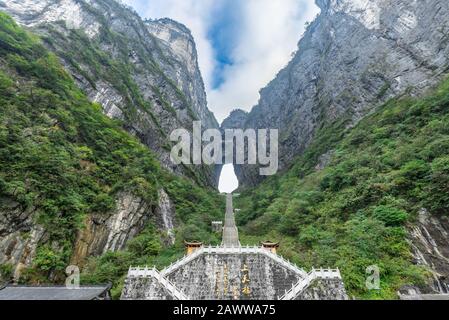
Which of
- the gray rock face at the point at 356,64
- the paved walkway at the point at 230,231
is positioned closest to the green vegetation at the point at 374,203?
the paved walkway at the point at 230,231

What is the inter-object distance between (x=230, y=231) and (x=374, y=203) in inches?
595

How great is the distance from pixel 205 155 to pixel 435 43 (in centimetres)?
4459

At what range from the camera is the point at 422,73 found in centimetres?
3922

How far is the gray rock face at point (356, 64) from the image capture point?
40.9m

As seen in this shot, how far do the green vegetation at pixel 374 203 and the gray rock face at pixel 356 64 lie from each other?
8.94 meters

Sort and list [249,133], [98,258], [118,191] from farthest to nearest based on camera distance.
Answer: [249,133], [118,191], [98,258]

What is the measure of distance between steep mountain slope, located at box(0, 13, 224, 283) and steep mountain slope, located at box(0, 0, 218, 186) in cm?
735

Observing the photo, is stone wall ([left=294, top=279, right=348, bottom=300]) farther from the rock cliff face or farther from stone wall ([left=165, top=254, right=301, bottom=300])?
the rock cliff face

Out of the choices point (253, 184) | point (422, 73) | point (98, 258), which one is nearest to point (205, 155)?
point (253, 184)

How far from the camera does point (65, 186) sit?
64.2 feet

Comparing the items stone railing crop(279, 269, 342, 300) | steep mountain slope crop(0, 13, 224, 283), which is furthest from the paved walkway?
stone railing crop(279, 269, 342, 300)

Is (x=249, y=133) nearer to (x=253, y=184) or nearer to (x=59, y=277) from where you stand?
(x=253, y=184)

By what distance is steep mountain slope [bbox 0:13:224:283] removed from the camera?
52.9 feet

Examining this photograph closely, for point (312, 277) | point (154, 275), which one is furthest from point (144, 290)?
point (312, 277)
